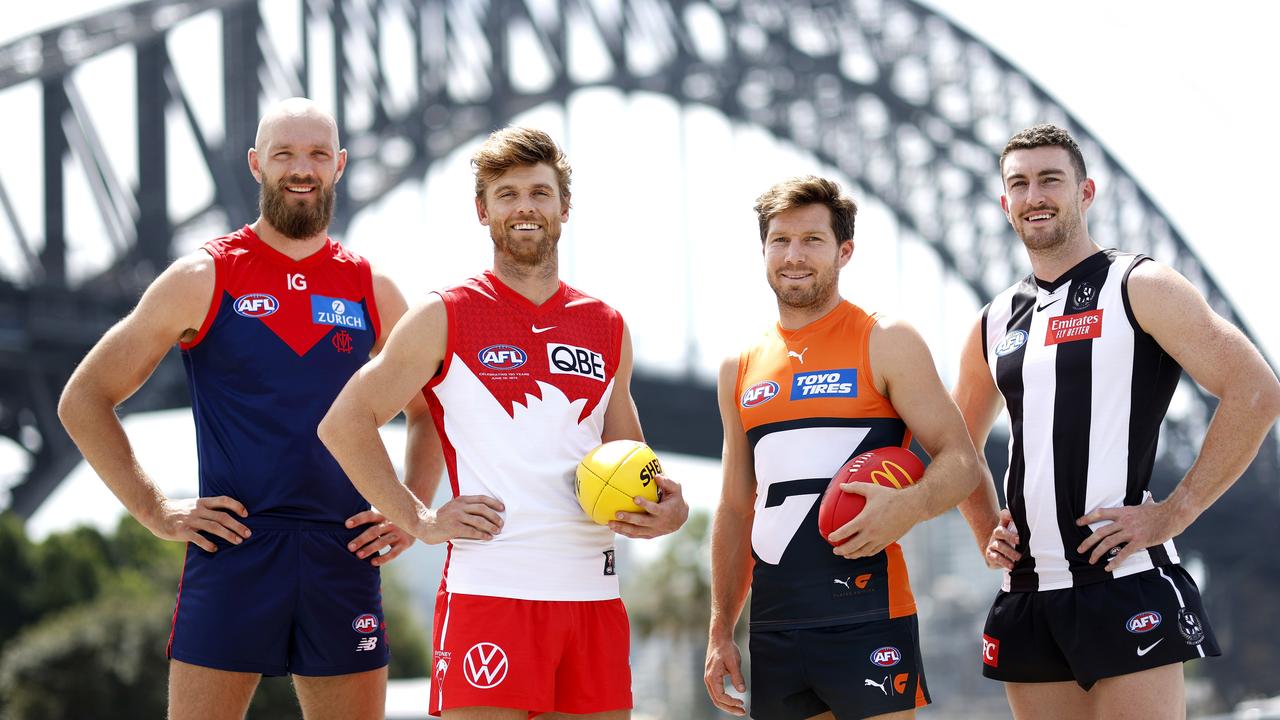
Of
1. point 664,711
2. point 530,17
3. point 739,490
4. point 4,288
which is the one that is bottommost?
point 664,711

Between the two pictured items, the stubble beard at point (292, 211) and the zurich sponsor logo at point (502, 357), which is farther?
the stubble beard at point (292, 211)

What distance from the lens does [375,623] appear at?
17.1 feet

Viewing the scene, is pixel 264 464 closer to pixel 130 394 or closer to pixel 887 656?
pixel 130 394

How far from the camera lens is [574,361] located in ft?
16.3

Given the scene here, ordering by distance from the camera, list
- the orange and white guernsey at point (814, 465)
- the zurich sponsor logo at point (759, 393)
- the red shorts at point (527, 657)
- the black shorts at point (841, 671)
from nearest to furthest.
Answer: the red shorts at point (527, 657) → the black shorts at point (841, 671) → the orange and white guernsey at point (814, 465) → the zurich sponsor logo at point (759, 393)

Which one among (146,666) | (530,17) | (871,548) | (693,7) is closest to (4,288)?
(146,666)

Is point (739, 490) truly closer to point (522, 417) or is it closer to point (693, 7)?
point (522, 417)

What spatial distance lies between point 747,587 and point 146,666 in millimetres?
33459

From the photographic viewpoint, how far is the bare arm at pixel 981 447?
5199 millimetres

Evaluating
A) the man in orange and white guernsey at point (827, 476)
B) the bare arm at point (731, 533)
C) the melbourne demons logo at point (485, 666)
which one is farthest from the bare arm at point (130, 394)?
the man in orange and white guernsey at point (827, 476)

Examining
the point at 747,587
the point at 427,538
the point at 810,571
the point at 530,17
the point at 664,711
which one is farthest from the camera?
the point at 530,17

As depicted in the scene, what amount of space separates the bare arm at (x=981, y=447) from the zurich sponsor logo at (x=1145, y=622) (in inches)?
18.8

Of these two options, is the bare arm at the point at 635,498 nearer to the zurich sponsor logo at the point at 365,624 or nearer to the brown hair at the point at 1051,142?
the zurich sponsor logo at the point at 365,624

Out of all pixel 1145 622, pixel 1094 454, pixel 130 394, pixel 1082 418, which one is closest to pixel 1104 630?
pixel 1145 622
